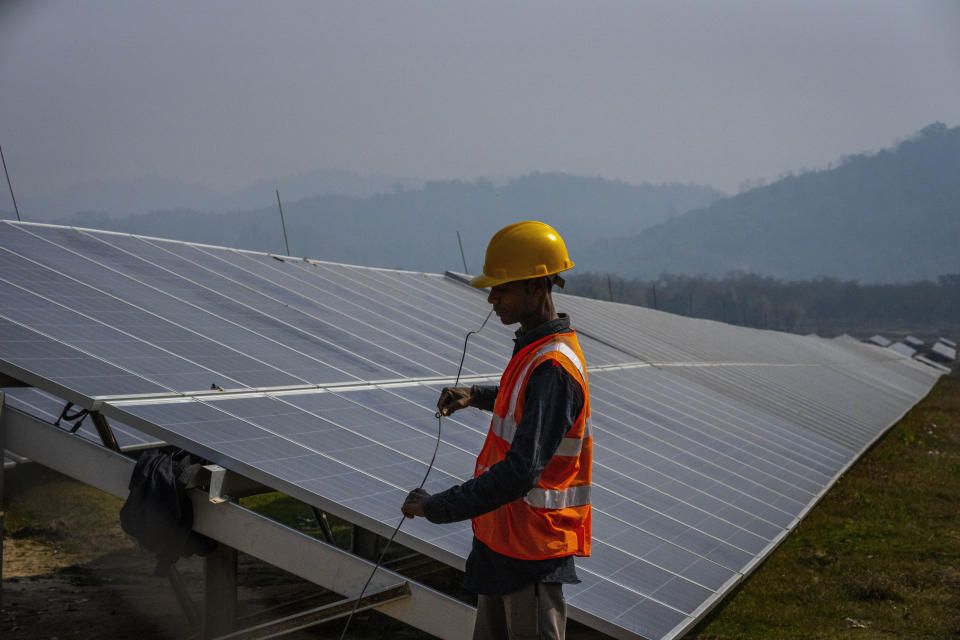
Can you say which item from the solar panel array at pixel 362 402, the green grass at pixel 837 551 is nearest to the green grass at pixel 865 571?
the green grass at pixel 837 551

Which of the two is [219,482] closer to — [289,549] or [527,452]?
[289,549]

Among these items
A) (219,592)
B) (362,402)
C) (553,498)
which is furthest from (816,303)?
(553,498)

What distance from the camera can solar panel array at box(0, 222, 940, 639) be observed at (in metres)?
6.37

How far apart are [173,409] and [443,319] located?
8.11 meters

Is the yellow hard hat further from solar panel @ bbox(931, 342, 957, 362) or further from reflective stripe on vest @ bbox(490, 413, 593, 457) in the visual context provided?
solar panel @ bbox(931, 342, 957, 362)

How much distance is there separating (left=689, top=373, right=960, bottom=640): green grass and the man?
586 centimetres

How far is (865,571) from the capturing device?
11.9 m

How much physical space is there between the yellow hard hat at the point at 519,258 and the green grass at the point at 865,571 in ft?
21.2

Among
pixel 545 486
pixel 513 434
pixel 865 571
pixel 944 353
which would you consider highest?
pixel 513 434

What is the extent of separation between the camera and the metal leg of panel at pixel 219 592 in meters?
6.99

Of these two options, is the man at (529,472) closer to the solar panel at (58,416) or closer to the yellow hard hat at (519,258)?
the yellow hard hat at (519,258)

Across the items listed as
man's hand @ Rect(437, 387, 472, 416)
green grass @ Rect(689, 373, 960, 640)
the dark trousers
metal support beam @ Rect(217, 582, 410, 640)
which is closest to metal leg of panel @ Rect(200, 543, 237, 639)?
metal support beam @ Rect(217, 582, 410, 640)

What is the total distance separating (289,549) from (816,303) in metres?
188

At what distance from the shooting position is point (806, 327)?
561 feet
